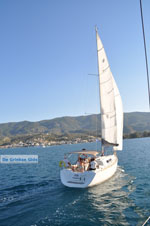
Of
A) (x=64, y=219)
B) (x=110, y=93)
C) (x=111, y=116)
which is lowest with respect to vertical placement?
(x=64, y=219)

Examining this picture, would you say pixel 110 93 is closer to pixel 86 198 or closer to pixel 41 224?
pixel 86 198

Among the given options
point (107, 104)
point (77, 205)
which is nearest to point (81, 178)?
point (77, 205)

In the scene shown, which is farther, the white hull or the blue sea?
the white hull

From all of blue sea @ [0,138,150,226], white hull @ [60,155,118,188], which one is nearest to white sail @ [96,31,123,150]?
blue sea @ [0,138,150,226]

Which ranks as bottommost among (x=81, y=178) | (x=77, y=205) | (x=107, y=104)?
(x=77, y=205)

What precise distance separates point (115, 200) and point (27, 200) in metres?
6.20

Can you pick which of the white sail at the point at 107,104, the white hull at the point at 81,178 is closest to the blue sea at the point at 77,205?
the white hull at the point at 81,178

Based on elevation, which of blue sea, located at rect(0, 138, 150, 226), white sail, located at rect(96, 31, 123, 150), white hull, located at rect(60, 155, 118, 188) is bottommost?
blue sea, located at rect(0, 138, 150, 226)

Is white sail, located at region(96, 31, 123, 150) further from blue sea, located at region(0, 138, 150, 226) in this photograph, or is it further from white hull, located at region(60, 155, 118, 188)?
white hull, located at region(60, 155, 118, 188)

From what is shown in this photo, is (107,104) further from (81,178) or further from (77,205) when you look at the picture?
(77,205)

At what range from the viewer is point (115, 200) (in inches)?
479

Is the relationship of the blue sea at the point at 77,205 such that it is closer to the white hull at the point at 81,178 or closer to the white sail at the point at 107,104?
the white hull at the point at 81,178

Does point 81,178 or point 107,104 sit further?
point 107,104

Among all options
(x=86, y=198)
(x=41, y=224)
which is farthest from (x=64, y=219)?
(x=86, y=198)
